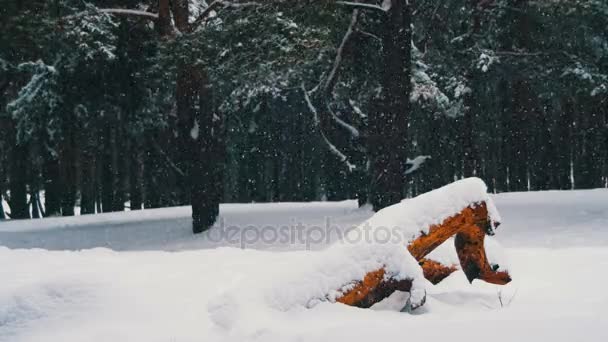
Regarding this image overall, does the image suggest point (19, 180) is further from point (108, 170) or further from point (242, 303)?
point (242, 303)

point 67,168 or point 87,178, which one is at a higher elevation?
point 67,168

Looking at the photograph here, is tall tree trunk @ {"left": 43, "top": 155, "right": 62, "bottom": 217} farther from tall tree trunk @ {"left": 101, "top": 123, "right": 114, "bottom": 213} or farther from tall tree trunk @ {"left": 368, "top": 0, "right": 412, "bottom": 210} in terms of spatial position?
tall tree trunk @ {"left": 368, "top": 0, "right": 412, "bottom": 210}

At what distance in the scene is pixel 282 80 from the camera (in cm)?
1448

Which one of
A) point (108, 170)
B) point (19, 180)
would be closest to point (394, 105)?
point (108, 170)

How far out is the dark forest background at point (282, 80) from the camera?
12367mm

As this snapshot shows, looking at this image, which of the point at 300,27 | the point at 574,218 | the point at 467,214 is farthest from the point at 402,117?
the point at 467,214

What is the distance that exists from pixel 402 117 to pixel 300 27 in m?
2.81

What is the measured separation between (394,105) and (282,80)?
331 cm

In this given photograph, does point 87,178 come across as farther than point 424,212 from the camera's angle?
Yes

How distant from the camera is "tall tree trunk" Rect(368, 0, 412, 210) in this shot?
12.3 m

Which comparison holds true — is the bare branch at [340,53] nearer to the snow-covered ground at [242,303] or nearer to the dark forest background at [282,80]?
the dark forest background at [282,80]

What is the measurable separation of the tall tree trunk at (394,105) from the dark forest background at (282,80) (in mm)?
29

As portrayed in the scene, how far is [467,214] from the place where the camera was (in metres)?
5.77

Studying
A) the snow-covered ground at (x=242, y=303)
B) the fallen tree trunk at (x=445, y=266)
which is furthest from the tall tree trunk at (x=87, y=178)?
the fallen tree trunk at (x=445, y=266)
